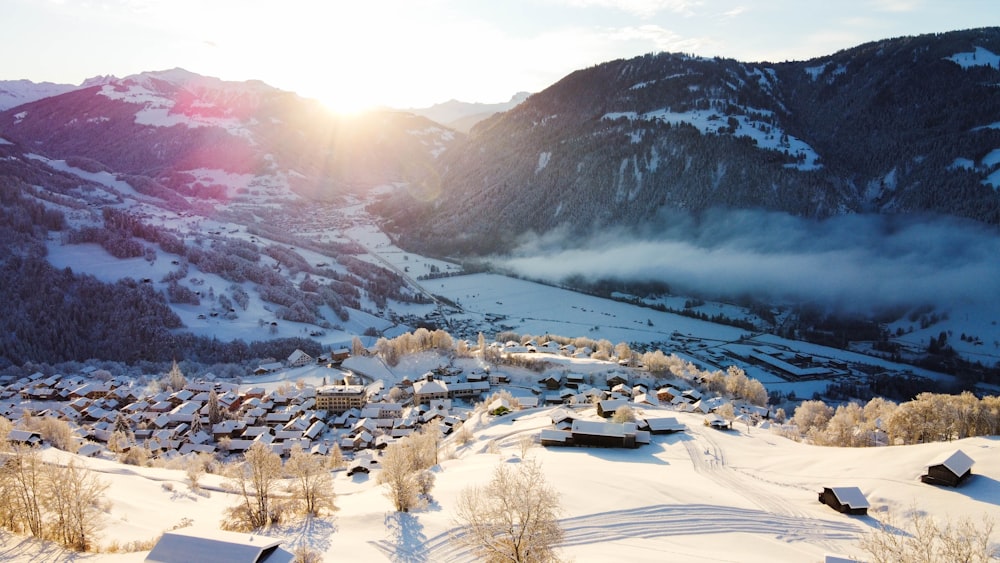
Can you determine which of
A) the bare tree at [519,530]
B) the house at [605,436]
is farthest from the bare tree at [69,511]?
the house at [605,436]

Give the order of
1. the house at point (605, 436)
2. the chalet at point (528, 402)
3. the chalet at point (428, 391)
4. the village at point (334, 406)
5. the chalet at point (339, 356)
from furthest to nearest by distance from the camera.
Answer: the chalet at point (339, 356)
the chalet at point (428, 391)
the chalet at point (528, 402)
the village at point (334, 406)
the house at point (605, 436)

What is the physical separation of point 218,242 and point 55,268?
26911mm

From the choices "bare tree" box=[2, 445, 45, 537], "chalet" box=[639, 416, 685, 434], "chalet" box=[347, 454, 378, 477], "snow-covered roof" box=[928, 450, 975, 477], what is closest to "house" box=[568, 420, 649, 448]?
"chalet" box=[639, 416, 685, 434]

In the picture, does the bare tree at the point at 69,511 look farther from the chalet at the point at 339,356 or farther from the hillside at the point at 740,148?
the hillside at the point at 740,148

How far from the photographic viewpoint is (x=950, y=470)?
24.5 m

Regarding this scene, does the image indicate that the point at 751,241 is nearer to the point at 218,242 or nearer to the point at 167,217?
the point at 218,242

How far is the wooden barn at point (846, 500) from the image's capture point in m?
23.8

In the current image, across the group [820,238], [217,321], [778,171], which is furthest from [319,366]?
[778,171]

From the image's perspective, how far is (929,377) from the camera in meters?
69.1

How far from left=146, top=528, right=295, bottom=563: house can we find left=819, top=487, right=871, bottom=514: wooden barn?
22648 mm

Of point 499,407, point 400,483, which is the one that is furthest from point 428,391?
point 400,483

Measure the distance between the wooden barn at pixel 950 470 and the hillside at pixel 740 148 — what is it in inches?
3852

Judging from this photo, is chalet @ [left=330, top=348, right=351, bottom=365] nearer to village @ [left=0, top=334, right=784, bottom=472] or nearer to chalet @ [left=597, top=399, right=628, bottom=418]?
village @ [left=0, top=334, right=784, bottom=472]

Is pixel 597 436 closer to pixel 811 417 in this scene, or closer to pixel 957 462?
pixel 957 462
